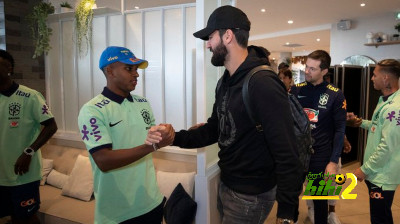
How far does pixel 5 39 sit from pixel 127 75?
2798 mm

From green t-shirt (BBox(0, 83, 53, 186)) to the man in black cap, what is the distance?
1.40 meters

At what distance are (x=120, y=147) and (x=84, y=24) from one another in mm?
2505

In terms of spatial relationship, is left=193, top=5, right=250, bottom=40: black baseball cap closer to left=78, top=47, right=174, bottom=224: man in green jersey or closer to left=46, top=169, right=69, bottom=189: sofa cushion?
left=78, top=47, right=174, bottom=224: man in green jersey

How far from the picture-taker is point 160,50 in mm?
3137

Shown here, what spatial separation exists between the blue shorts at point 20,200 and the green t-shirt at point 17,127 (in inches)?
2.0

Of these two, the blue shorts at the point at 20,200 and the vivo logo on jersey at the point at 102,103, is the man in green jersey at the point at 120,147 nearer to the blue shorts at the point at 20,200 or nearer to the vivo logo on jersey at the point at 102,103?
the vivo logo on jersey at the point at 102,103

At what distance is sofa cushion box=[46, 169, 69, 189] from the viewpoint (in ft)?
10.9

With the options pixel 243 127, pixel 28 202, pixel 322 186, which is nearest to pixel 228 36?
pixel 243 127

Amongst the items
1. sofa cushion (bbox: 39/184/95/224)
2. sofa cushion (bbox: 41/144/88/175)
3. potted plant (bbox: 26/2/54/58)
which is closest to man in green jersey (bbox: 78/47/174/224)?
sofa cushion (bbox: 39/184/95/224)

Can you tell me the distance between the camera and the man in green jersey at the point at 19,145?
219 cm

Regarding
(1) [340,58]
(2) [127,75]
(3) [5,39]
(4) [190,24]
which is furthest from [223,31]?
(1) [340,58]

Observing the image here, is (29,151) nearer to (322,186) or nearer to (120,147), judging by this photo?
(120,147)

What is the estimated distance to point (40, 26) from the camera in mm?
3668

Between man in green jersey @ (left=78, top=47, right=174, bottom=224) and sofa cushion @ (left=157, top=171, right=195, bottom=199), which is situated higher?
man in green jersey @ (left=78, top=47, right=174, bottom=224)
